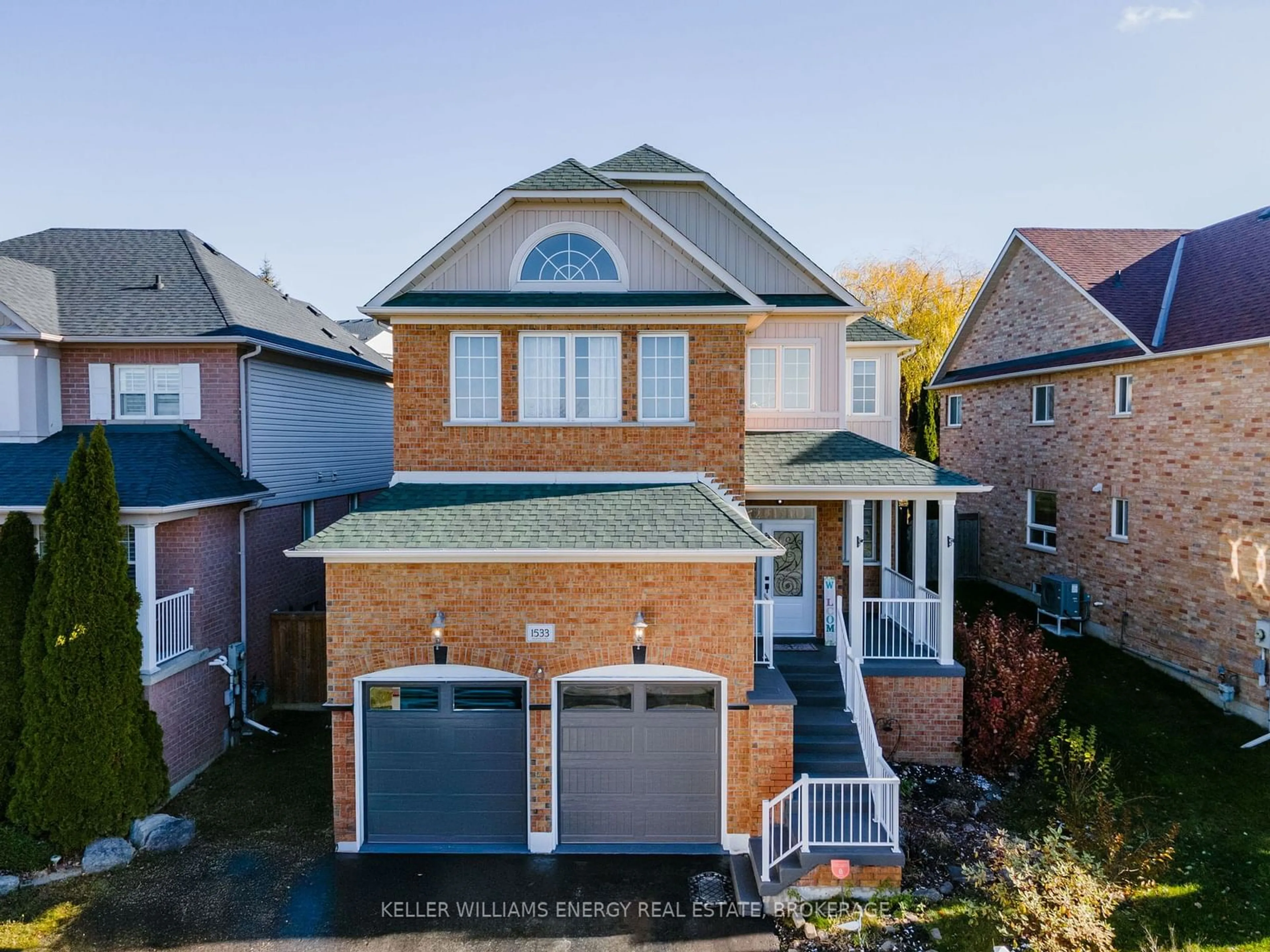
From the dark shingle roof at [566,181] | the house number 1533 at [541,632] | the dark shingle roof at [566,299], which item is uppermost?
the dark shingle roof at [566,181]

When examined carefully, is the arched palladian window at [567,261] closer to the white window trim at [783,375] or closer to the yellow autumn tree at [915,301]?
the white window trim at [783,375]

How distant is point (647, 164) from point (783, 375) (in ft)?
14.6

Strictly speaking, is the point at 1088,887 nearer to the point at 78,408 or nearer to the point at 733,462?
the point at 733,462

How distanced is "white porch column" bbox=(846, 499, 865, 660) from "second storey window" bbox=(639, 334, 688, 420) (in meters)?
3.10

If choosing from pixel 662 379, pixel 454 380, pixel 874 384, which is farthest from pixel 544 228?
pixel 874 384

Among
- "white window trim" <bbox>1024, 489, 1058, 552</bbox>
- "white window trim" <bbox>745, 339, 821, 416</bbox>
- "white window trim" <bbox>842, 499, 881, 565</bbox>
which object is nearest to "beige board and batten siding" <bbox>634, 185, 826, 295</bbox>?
"white window trim" <bbox>745, 339, 821, 416</bbox>

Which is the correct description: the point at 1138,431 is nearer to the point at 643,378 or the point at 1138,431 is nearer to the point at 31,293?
the point at 643,378

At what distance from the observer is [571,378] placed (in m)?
10.3

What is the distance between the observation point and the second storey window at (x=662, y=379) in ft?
33.8

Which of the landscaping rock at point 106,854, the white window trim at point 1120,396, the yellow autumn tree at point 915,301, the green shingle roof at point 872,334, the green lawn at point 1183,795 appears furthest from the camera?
the yellow autumn tree at point 915,301

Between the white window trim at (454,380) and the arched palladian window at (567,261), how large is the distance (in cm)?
102

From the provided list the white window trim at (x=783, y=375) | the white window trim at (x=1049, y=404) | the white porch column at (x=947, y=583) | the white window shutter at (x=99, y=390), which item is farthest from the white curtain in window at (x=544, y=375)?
the white window trim at (x=1049, y=404)

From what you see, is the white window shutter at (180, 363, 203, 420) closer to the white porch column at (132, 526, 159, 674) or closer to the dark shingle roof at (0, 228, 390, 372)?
the dark shingle roof at (0, 228, 390, 372)

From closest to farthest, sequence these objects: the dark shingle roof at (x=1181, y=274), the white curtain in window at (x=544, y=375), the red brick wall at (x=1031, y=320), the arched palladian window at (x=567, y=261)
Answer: the white curtain in window at (x=544, y=375)
the arched palladian window at (x=567, y=261)
the dark shingle roof at (x=1181, y=274)
the red brick wall at (x=1031, y=320)
